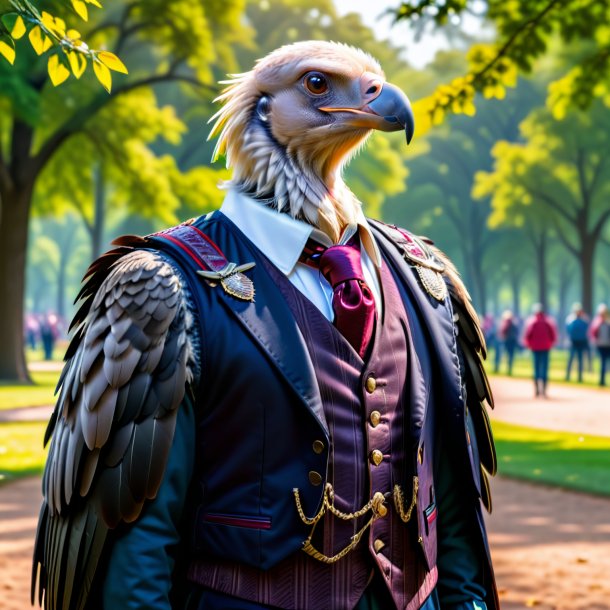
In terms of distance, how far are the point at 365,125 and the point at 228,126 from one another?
1.12 ft

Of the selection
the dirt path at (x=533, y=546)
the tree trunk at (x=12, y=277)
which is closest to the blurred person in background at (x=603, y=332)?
the dirt path at (x=533, y=546)

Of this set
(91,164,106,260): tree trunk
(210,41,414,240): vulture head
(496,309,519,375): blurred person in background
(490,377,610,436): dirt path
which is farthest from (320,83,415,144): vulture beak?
(91,164,106,260): tree trunk

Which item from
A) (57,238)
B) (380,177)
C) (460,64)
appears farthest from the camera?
(57,238)

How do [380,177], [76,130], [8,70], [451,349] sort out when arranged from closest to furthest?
1. [451,349]
2. [8,70]
3. [76,130]
4. [380,177]

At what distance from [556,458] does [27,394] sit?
10586 millimetres

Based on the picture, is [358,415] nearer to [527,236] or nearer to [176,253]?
[176,253]

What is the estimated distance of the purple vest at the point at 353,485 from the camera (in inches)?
82.2

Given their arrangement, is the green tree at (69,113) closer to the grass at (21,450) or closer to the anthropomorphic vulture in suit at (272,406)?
the grass at (21,450)

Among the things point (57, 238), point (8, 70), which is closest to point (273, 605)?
point (8, 70)

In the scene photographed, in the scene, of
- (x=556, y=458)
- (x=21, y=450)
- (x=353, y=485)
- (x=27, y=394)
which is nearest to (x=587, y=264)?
(x=27, y=394)

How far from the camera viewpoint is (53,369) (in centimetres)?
2788

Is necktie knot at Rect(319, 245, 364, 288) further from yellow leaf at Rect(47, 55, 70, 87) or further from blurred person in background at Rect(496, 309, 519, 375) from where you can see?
blurred person in background at Rect(496, 309, 519, 375)

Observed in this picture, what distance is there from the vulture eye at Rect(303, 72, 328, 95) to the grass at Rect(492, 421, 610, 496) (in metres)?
8.02

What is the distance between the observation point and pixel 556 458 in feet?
37.8
